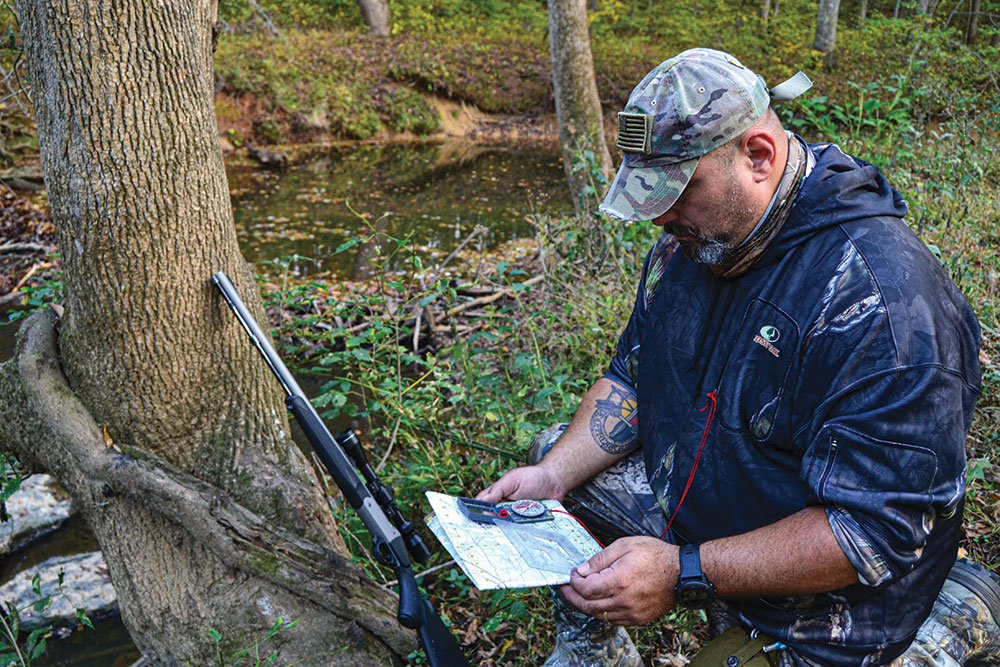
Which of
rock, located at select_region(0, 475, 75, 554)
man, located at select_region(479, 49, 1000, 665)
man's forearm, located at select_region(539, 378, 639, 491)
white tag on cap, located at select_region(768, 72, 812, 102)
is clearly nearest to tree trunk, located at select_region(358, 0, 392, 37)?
rock, located at select_region(0, 475, 75, 554)

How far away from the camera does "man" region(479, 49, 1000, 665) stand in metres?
1.73

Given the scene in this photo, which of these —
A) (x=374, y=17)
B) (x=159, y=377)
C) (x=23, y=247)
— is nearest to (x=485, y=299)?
(x=159, y=377)

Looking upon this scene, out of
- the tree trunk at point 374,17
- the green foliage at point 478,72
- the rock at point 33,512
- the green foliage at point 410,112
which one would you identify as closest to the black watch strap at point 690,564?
the rock at point 33,512

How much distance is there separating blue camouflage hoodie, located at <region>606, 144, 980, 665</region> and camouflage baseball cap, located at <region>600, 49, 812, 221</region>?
0.86ft

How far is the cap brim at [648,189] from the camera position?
6.43ft

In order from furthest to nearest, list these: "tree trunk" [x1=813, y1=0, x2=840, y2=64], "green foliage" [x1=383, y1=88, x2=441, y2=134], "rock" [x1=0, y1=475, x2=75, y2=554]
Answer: "tree trunk" [x1=813, y1=0, x2=840, y2=64]
"green foliage" [x1=383, y1=88, x2=441, y2=134]
"rock" [x1=0, y1=475, x2=75, y2=554]

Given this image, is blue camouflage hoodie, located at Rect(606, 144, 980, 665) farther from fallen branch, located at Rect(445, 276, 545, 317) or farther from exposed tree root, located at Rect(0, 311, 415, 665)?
fallen branch, located at Rect(445, 276, 545, 317)

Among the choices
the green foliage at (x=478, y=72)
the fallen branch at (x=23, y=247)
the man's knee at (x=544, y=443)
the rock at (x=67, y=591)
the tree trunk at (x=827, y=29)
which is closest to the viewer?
the man's knee at (x=544, y=443)

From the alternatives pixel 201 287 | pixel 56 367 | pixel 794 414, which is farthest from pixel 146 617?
pixel 794 414

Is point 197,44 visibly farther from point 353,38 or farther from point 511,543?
point 353,38

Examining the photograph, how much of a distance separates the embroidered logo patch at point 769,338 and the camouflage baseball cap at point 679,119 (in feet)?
1.29

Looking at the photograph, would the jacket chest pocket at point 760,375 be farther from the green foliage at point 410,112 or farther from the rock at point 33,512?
the green foliage at point 410,112

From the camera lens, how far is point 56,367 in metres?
2.80

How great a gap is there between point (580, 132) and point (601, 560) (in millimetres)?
5392
